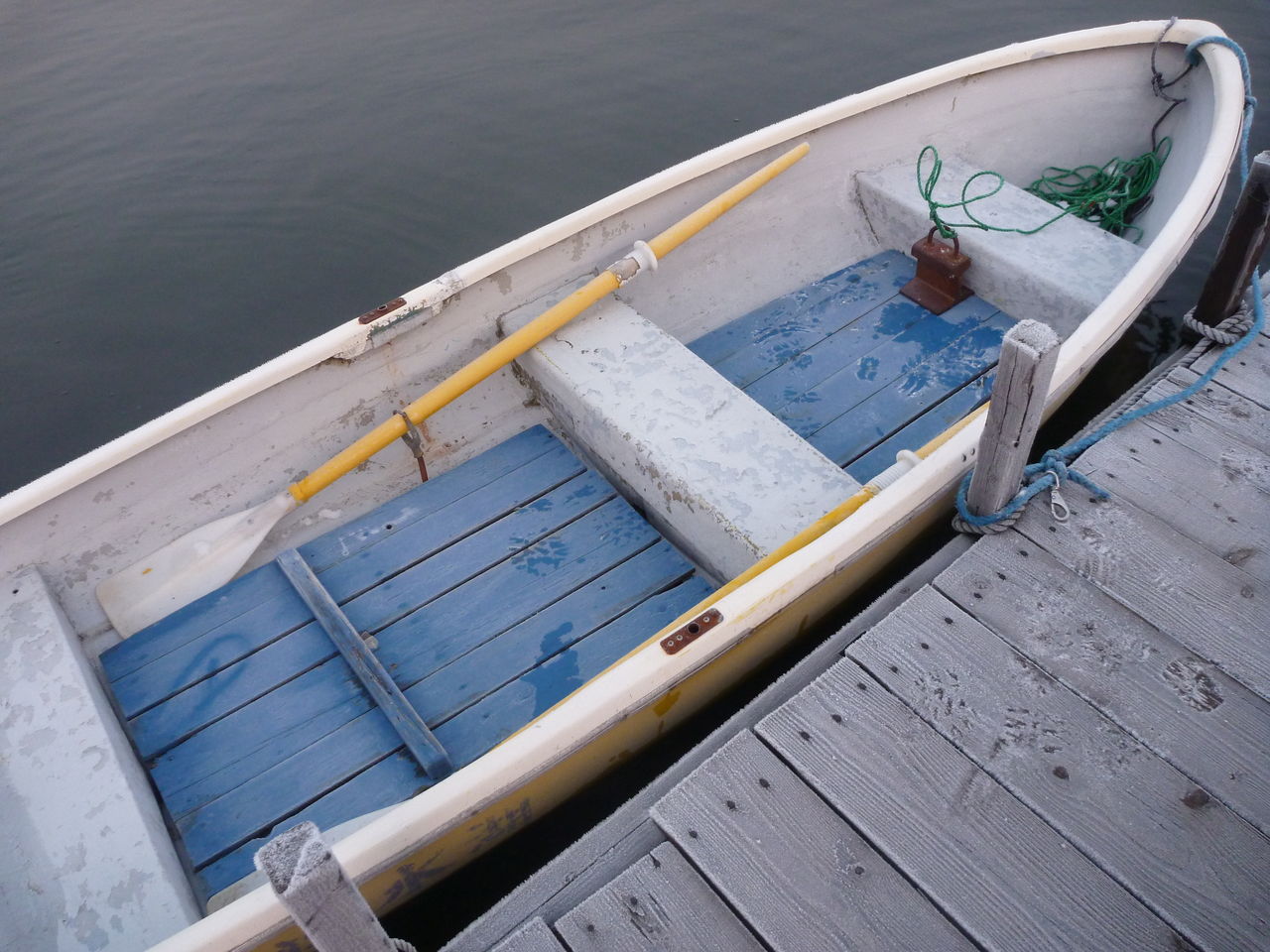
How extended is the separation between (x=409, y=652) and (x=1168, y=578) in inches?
84.6

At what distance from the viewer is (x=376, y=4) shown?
7121mm

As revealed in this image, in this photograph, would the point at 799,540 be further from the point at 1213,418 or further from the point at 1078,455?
the point at 1213,418

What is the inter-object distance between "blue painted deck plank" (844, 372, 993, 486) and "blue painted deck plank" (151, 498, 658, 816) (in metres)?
0.82

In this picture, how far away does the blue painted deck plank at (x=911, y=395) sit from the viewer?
333 cm

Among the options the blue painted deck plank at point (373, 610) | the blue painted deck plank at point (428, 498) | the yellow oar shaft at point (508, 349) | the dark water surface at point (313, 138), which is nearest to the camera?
the blue painted deck plank at point (373, 610)

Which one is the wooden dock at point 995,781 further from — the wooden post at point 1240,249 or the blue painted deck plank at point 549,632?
the wooden post at point 1240,249

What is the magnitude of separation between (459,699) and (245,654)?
0.68 meters

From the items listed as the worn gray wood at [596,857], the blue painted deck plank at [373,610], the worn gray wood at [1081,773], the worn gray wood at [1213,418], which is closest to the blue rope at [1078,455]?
the worn gray wood at [1213,418]

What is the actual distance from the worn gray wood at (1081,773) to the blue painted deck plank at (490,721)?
0.72m

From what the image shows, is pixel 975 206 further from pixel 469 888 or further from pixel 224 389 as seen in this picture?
pixel 469 888

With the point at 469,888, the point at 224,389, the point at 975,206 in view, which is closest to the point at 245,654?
the point at 224,389

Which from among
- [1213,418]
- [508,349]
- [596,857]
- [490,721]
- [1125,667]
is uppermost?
[508,349]

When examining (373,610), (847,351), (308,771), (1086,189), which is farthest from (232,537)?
(1086,189)

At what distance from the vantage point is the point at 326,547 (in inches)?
119
